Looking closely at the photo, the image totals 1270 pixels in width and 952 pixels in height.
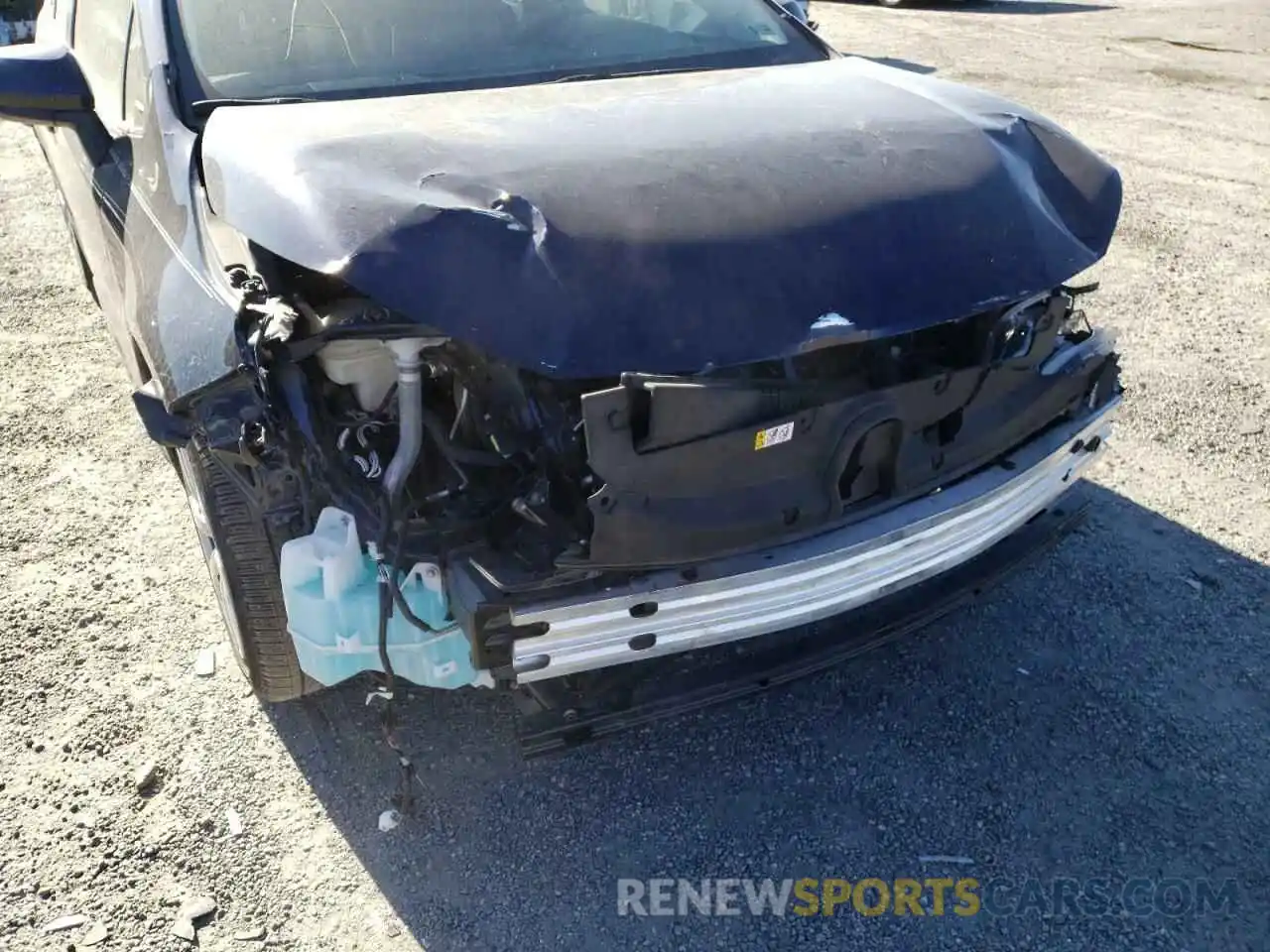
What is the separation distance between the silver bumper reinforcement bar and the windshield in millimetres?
1587

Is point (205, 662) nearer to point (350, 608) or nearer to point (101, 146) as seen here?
point (350, 608)

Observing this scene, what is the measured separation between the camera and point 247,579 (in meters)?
2.31

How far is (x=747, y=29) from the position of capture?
3350 millimetres

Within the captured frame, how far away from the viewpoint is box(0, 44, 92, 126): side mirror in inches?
105

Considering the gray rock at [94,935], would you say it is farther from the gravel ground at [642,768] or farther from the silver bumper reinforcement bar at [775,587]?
the silver bumper reinforcement bar at [775,587]

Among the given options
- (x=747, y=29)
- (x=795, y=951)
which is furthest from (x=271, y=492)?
(x=747, y=29)

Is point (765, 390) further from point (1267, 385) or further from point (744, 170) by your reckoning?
point (1267, 385)

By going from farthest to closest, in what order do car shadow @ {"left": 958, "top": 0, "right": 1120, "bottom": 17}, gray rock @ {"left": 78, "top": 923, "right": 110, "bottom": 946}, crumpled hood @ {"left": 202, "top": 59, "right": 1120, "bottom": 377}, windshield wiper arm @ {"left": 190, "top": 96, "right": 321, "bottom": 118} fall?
car shadow @ {"left": 958, "top": 0, "right": 1120, "bottom": 17} → windshield wiper arm @ {"left": 190, "top": 96, "right": 321, "bottom": 118} → gray rock @ {"left": 78, "top": 923, "right": 110, "bottom": 946} → crumpled hood @ {"left": 202, "top": 59, "right": 1120, "bottom": 377}

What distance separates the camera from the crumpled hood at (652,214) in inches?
75.9

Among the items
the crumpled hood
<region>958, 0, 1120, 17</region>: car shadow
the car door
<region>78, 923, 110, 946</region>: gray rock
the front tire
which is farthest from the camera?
<region>958, 0, 1120, 17</region>: car shadow

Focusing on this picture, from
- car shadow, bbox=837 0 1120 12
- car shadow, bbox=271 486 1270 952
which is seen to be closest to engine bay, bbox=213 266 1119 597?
car shadow, bbox=271 486 1270 952

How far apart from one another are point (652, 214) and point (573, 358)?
0.41 m

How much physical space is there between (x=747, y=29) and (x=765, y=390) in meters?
1.86

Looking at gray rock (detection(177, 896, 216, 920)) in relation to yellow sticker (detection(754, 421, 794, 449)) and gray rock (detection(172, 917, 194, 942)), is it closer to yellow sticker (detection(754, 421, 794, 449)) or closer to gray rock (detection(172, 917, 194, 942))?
gray rock (detection(172, 917, 194, 942))
